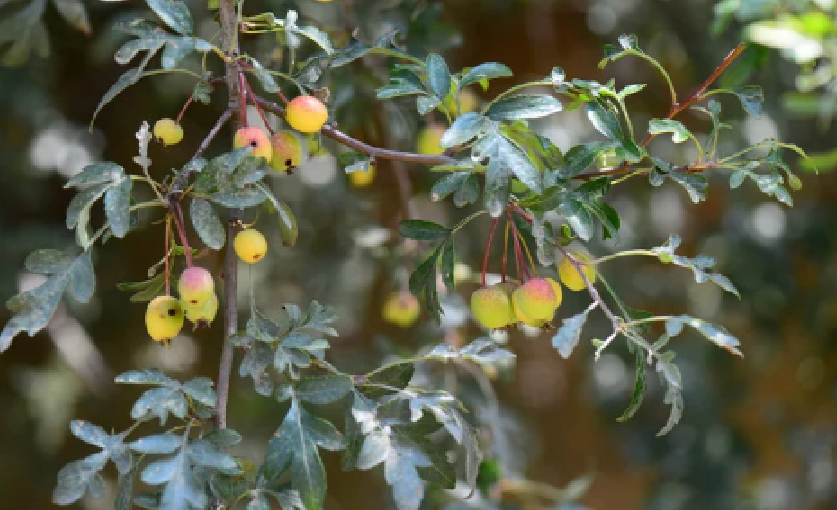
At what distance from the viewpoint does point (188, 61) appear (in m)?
1.57

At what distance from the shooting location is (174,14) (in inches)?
35.9

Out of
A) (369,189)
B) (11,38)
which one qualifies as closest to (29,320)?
(11,38)

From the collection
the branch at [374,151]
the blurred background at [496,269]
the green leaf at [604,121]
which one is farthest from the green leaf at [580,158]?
the blurred background at [496,269]

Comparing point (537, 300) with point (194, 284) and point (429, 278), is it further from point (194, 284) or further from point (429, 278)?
point (194, 284)

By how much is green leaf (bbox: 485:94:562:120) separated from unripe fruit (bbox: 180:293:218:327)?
1.10 feet

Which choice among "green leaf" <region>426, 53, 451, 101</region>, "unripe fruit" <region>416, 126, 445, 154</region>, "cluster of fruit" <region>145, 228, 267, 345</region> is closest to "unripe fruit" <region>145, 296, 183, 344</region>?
"cluster of fruit" <region>145, 228, 267, 345</region>

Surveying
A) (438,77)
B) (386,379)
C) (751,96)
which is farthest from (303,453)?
(751,96)

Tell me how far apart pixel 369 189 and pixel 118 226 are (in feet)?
4.79

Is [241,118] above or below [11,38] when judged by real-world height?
above

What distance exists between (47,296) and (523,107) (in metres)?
0.49

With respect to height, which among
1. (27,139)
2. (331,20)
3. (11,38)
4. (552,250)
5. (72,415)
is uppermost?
(552,250)

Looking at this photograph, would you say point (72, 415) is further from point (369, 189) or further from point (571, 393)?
point (571, 393)

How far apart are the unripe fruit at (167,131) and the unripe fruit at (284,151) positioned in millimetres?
105

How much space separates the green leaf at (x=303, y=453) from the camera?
860 mm
